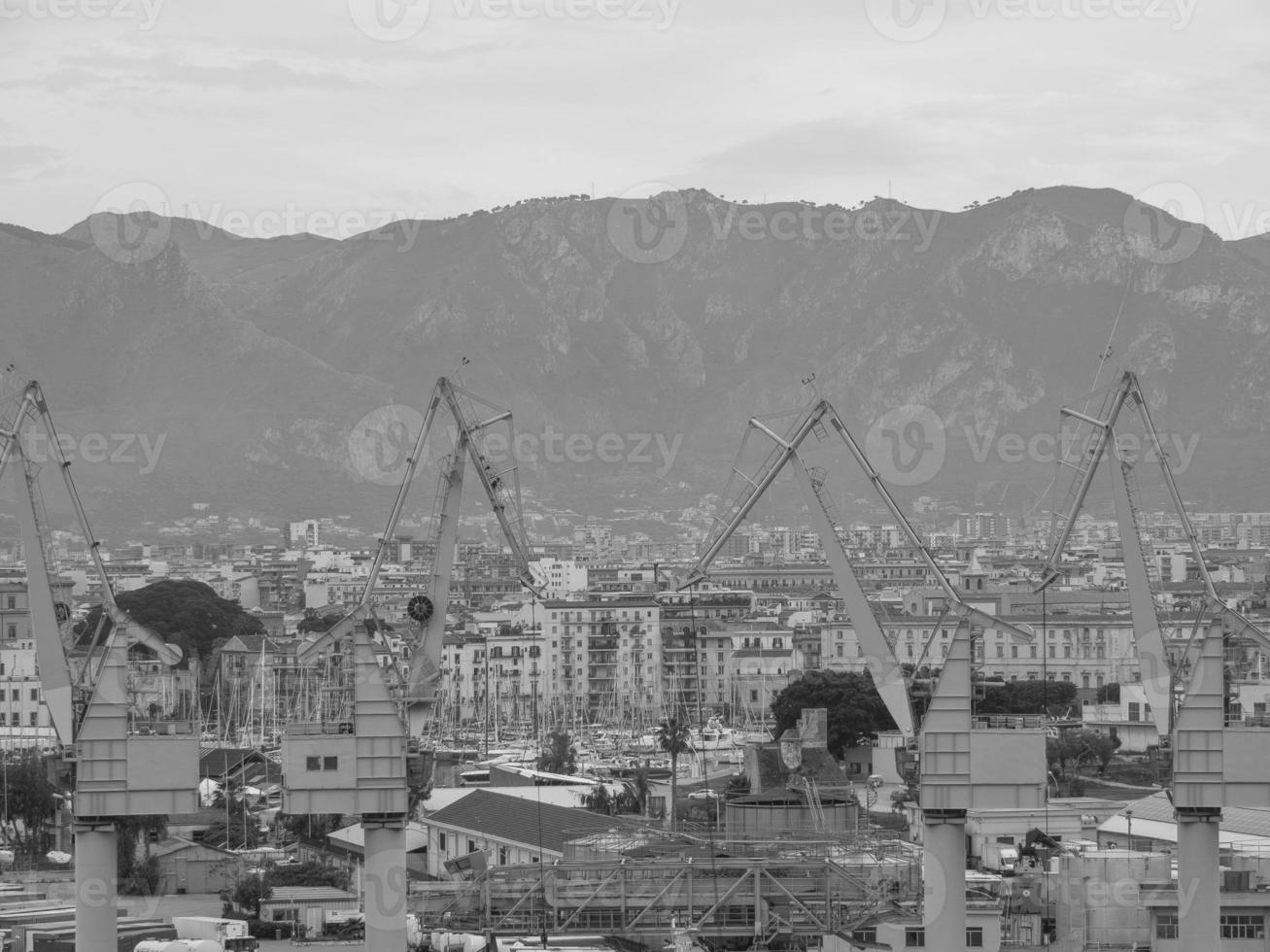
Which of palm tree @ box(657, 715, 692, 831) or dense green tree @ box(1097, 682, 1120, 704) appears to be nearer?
palm tree @ box(657, 715, 692, 831)

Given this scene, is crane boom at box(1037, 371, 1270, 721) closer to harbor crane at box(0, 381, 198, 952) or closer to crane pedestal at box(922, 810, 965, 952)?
crane pedestal at box(922, 810, 965, 952)

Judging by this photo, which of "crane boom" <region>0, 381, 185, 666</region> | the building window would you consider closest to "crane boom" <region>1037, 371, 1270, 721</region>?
the building window

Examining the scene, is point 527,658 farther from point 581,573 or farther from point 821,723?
point 581,573

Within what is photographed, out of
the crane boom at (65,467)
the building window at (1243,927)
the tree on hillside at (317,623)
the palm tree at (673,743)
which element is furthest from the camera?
the tree on hillside at (317,623)

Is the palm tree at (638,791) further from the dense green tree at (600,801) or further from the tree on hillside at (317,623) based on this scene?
the tree on hillside at (317,623)

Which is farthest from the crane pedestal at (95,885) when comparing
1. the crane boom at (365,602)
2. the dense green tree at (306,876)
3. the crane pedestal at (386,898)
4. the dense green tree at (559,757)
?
the dense green tree at (559,757)

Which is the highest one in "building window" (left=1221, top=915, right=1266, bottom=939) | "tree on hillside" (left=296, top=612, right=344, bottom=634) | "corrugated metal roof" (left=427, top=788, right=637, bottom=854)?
"tree on hillside" (left=296, top=612, right=344, bottom=634)
